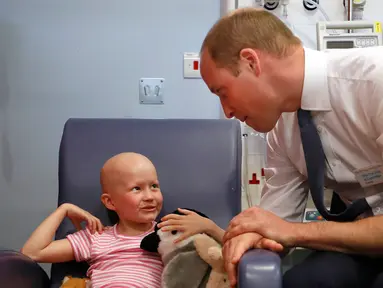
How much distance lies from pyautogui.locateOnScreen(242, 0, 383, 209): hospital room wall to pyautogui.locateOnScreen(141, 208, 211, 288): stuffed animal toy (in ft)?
3.34

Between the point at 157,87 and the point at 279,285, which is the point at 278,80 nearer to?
the point at 279,285

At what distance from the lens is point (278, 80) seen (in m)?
1.12

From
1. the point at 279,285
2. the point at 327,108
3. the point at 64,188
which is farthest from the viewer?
the point at 64,188

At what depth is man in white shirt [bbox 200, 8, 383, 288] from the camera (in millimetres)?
1016

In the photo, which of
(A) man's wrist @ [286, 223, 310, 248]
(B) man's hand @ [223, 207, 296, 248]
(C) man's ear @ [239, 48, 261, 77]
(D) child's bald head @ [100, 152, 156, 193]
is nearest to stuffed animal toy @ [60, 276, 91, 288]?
(D) child's bald head @ [100, 152, 156, 193]

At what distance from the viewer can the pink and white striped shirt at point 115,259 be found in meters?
1.28

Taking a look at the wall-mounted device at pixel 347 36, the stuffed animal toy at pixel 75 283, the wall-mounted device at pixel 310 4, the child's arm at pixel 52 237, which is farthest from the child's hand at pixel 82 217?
the wall-mounted device at pixel 310 4

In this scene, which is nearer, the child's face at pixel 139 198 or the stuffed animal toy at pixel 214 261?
the stuffed animal toy at pixel 214 261

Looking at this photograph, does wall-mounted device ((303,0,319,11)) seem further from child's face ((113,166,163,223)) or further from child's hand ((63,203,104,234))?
child's hand ((63,203,104,234))

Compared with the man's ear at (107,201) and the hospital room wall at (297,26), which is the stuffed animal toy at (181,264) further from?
the hospital room wall at (297,26)

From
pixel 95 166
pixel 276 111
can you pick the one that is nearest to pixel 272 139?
pixel 276 111

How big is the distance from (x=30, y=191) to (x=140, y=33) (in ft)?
2.81

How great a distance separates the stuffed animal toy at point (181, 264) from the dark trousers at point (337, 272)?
0.75 ft

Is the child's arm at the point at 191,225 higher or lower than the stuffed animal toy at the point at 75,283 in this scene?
higher
